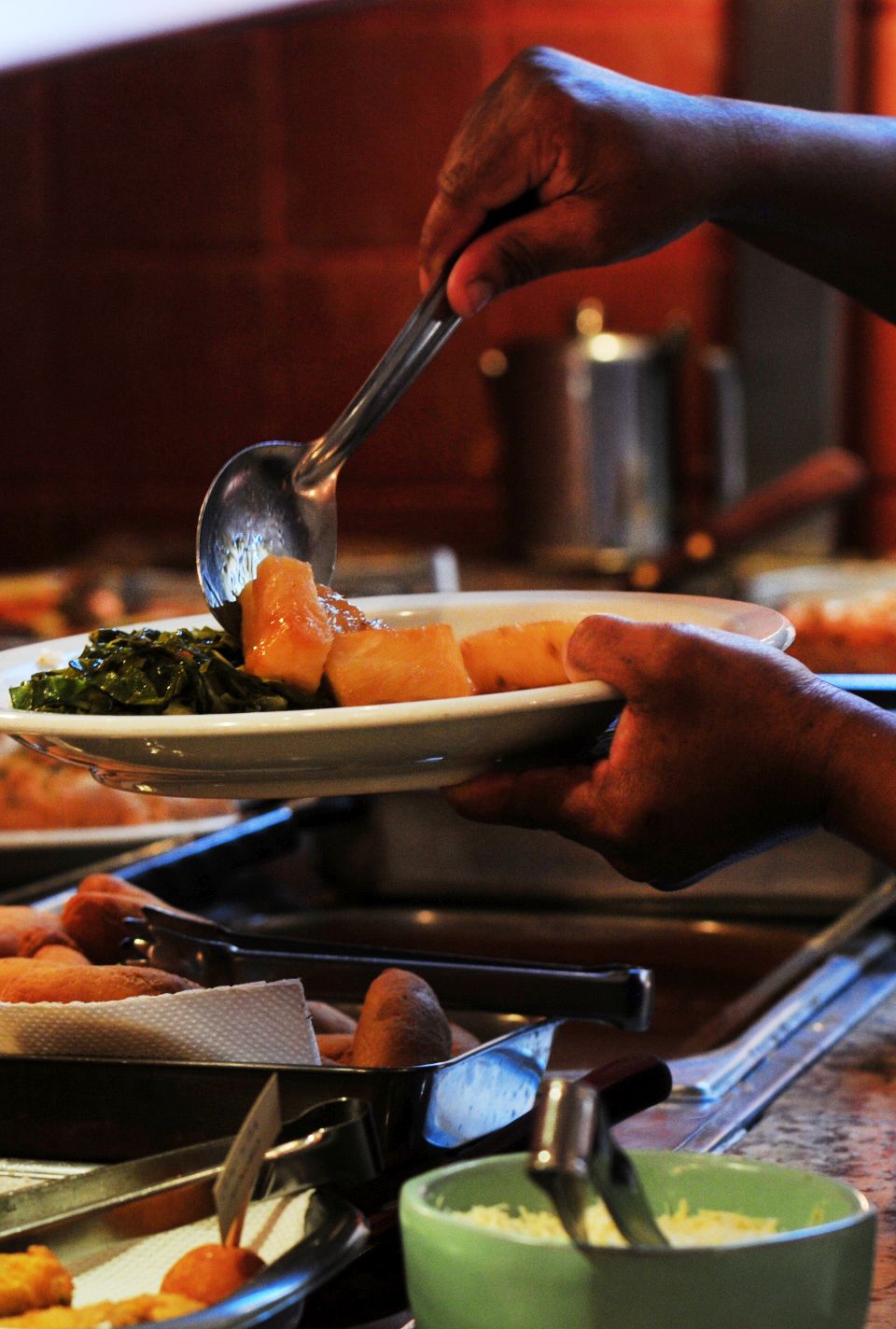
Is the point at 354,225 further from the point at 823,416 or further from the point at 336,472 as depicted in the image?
the point at 336,472

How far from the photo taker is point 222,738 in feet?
2.83

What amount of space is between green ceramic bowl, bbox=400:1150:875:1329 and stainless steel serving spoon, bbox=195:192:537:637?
1.76ft

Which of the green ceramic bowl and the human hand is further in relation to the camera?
the human hand

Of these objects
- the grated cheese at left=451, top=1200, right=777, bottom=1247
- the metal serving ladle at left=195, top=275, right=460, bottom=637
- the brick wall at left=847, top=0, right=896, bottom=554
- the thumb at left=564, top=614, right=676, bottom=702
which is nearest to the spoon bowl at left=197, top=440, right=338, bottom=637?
the metal serving ladle at left=195, top=275, right=460, bottom=637

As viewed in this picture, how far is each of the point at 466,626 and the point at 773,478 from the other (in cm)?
350

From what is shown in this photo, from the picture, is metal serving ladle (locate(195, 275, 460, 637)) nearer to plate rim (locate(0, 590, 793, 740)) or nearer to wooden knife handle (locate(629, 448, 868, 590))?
plate rim (locate(0, 590, 793, 740))

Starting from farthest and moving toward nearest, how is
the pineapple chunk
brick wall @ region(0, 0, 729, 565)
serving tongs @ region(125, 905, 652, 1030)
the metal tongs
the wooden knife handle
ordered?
brick wall @ region(0, 0, 729, 565) < the wooden knife handle < serving tongs @ region(125, 905, 652, 1030) < the pineapple chunk < the metal tongs

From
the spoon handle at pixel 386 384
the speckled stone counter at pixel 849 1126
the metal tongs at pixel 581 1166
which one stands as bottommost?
the speckled stone counter at pixel 849 1126

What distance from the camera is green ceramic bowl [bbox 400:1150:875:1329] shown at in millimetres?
634

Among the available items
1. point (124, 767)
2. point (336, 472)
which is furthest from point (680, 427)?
point (124, 767)

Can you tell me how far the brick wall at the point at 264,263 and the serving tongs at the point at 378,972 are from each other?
3.45 meters

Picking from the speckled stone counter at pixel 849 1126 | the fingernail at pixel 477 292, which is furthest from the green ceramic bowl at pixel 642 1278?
the fingernail at pixel 477 292

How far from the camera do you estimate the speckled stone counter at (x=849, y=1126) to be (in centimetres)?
103

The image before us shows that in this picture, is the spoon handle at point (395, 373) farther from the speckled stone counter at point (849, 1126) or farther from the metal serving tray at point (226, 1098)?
the speckled stone counter at point (849, 1126)
